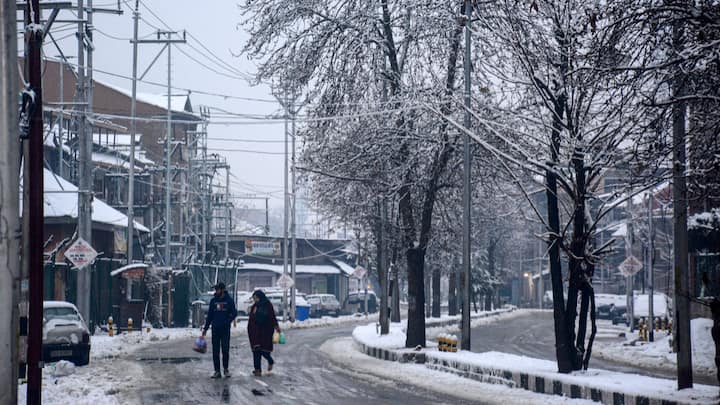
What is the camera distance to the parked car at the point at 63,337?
23.2m

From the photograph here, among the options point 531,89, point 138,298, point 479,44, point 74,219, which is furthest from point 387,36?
point 138,298

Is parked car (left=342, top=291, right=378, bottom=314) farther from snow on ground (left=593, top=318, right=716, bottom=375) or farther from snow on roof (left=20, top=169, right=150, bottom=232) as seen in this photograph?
snow on ground (left=593, top=318, right=716, bottom=375)

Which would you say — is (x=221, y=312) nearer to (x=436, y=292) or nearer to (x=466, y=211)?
(x=466, y=211)

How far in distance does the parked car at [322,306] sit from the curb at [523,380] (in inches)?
1639

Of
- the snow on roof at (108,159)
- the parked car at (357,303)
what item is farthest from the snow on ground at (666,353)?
Result: the parked car at (357,303)

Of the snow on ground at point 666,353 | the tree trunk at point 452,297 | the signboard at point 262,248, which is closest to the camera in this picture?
the snow on ground at point 666,353

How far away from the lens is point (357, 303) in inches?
3228

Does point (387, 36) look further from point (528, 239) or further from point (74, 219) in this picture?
point (528, 239)

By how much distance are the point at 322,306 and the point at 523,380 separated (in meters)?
51.1

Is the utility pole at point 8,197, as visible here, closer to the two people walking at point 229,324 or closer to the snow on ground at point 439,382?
the snow on ground at point 439,382

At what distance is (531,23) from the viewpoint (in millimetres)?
19141

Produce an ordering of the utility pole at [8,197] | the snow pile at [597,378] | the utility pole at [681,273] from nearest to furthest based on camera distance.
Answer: the utility pole at [8,197] < the snow pile at [597,378] < the utility pole at [681,273]

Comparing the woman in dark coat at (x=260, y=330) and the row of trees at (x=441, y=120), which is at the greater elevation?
the row of trees at (x=441, y=120)

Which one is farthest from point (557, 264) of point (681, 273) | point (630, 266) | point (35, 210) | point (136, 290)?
point (136, 290)
